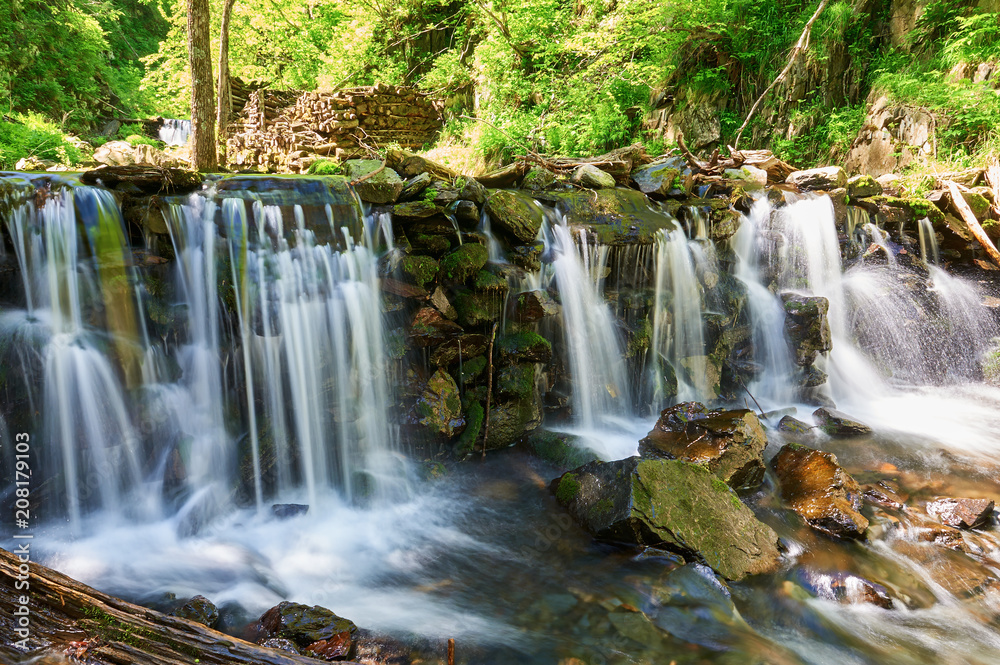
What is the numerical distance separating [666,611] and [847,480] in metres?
2.54

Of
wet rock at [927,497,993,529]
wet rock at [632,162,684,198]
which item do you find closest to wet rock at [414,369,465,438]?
wet rock at [927,497,993,529]

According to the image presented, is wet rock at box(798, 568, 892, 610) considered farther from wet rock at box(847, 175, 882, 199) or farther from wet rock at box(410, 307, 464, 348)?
wet rock at box(847, 175, 882, 199)

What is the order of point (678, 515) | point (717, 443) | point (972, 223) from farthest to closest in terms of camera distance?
point (972, 223) → point (717, 443) → point (678, 515)

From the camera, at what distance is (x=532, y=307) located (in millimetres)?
6184

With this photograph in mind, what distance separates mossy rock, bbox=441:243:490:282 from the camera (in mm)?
5941

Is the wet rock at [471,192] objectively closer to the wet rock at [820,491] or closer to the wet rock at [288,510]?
the wet rock at [288,510]

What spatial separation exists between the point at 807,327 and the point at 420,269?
5.50m

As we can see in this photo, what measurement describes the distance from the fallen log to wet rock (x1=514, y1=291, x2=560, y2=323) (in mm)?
7954

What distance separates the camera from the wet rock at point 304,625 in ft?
10.5

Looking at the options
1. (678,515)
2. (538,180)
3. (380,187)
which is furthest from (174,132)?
(678,515)

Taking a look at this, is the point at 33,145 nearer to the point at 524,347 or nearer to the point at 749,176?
the point at 524,347

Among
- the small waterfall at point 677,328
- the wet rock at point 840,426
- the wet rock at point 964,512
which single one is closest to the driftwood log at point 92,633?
the wet rock at point 964,512

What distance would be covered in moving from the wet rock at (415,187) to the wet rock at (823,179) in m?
7.22

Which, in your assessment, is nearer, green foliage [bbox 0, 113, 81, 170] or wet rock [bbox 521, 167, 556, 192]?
wet rock [bbox 521, 167, 556, 192]
